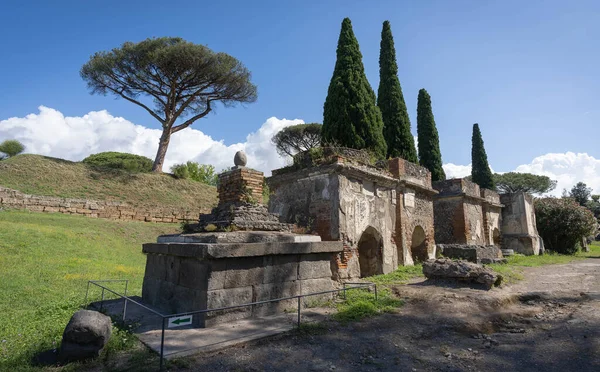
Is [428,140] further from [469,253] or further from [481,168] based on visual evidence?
[469,253]

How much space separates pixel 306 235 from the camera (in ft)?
23.9

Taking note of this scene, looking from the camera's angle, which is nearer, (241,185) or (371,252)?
(241,185)

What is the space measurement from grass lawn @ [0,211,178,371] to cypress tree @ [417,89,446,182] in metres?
17.4

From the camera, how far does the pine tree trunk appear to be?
30.8 meters

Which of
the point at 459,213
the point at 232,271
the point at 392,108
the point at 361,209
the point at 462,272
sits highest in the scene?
the point at 392,108

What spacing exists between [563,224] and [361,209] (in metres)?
19.6

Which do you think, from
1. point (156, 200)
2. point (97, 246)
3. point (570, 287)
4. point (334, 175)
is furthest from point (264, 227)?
point (156, 200)

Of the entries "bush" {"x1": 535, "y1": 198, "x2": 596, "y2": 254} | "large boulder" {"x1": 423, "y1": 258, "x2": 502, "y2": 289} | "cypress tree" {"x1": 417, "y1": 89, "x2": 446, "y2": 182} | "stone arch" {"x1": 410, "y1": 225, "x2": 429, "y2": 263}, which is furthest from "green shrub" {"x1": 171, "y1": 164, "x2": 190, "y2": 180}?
"bush" {"x1": 535, "y1": 198, "x2": 596, "y2": 254}

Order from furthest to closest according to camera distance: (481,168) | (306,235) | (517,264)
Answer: (481,168)
(517,264)
(306,235)

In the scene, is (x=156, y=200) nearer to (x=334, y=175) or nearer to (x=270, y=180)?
(x=270, y=180)

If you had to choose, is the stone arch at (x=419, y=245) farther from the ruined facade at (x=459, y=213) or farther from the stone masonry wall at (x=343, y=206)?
the ruined facade at (x=459, y=213)

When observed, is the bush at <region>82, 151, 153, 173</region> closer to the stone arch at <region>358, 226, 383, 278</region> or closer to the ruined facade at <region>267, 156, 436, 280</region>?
the ruined facade at <region>267, 156, 436, 280</region>

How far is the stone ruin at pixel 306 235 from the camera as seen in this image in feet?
18.9

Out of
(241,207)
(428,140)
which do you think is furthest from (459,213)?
(241,207)
